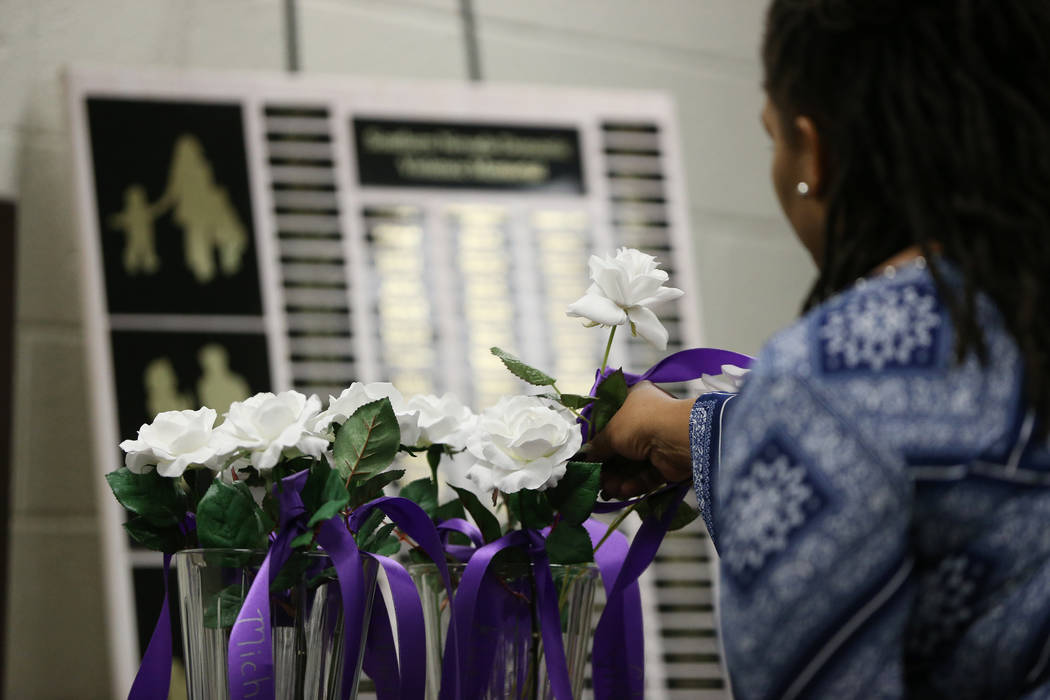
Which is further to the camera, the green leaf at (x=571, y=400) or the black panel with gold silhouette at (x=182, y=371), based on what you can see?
the black panel with gold silhouette at (x=182, y=371)

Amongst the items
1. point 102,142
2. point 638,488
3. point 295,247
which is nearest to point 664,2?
point 295,247

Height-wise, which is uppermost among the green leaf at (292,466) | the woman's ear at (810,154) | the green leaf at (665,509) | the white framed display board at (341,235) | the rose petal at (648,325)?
the white framed display board at (341,235)

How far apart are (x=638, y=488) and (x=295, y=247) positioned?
0.94 m

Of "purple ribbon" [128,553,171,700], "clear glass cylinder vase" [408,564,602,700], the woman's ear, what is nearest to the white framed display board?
"purple ribbon" [128,553,171,700]

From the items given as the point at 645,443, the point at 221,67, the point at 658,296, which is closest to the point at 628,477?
the point at 645,443

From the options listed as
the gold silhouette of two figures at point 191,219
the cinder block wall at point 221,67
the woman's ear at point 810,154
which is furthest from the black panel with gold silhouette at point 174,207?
the woman's ear at point 810,154

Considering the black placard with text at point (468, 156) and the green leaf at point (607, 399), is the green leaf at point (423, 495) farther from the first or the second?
the black placard with text at point (468, 156)

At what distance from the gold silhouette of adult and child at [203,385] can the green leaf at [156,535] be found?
0.78m

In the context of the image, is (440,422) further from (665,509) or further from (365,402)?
(665,509)

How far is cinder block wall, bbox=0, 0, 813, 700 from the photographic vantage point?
154cm

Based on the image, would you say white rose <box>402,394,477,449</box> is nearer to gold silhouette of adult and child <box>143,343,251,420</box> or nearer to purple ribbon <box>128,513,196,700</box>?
purple ribbon <box>128,513,196,700</box>

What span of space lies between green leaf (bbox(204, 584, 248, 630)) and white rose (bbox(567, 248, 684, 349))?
0.90 ft

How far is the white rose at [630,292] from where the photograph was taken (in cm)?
74

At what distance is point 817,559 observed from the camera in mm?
471
